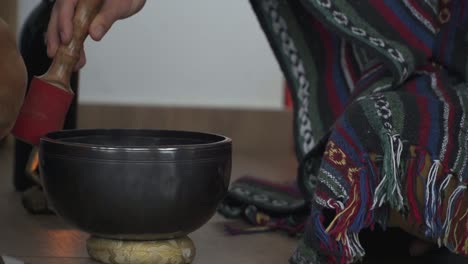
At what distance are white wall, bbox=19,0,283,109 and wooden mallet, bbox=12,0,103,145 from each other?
1.10m

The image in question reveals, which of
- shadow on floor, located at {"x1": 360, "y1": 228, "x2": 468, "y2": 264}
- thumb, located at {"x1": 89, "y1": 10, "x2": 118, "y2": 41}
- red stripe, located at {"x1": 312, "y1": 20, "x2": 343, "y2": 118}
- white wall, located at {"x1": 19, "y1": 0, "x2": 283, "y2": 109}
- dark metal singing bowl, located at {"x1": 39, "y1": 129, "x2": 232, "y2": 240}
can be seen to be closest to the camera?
dark metal singing bowl, located at {"x1": 39, "y1": 129, "x2": 232, "y2": 240}

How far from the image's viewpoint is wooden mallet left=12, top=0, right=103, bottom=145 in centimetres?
102

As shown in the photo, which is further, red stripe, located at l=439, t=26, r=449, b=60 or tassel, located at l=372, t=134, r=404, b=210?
red stripe, located at l=439, t=26, r=449, b=60

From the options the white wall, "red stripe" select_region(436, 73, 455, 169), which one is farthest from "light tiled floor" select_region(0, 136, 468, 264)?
the white wall

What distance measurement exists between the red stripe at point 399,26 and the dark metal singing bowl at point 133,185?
0.38 meters

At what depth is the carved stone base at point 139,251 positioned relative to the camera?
1.02m

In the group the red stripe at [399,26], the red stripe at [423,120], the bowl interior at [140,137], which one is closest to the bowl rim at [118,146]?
the bowl interior at [140,137]

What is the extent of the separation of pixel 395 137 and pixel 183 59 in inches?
50.6

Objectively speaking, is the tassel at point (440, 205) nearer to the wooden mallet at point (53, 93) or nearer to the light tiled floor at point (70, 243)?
the light tiled floor at point (70, 243)

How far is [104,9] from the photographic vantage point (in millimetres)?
1098

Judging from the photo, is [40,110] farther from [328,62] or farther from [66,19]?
[328,62]

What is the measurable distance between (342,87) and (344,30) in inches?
7.2

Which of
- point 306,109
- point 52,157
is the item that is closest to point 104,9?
point 52,157

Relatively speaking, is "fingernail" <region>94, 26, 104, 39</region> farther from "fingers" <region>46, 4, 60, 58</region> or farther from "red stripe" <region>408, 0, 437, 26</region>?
"red stripe" <region>408, 0, 437, 26</region>
